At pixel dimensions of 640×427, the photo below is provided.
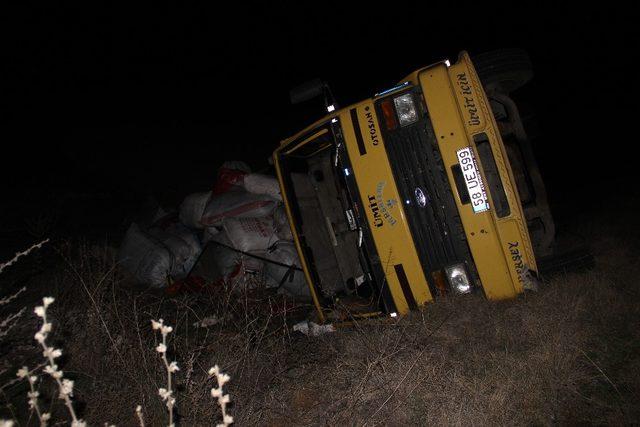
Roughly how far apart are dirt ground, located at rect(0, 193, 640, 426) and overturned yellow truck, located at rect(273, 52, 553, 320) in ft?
0.78

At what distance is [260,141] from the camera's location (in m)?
9.34

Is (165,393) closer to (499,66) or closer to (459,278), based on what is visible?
(459,278)

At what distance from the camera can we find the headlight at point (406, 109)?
3014 mm

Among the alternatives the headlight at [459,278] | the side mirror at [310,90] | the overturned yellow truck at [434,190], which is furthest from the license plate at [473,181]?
the side mirror at [310,90]

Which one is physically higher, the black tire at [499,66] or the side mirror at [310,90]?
the side mirror at [310,90]

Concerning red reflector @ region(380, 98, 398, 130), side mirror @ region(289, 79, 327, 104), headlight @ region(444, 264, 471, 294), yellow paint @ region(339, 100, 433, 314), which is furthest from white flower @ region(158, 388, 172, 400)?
side mirror @ region(289, 79, 327, 104)

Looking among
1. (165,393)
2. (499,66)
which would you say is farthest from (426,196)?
(165,393)

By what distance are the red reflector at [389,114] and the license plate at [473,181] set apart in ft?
1.89

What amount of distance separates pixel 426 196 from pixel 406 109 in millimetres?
699

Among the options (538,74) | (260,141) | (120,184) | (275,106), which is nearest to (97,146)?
(120,184)

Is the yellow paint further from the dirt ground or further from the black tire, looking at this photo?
the black tire

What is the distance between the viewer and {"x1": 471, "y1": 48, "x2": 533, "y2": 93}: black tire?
3.37m

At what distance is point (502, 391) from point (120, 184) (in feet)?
26.8

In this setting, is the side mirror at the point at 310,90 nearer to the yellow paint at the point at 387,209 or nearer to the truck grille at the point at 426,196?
the yellow paint at the point at 387,209
